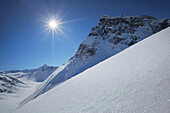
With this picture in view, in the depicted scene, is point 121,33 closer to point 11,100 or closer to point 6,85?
point 11,100

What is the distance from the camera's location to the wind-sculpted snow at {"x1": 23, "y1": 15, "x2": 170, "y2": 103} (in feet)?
69.7

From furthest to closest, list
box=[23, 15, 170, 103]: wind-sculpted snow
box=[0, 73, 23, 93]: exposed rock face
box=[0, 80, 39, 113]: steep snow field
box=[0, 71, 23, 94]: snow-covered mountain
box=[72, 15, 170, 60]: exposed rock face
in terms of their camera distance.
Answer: box=[0, 71, 23, 94]: snow-covered mountain, box=[0, 73, 23, 93]: exposed rock face, box=[72, 15, 170, 60]: exposed rock face, box=[0, 80, 39, 113]: steep snow field, box=[23, 15, 170, 103]: wind-sculpted snow

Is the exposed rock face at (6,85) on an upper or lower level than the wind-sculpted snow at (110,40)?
upper

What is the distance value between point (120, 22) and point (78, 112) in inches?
1473

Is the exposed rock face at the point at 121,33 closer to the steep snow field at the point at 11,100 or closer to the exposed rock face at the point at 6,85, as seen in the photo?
the steep snow field at the point at 11,100

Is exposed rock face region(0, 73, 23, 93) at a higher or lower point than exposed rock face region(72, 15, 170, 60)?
higher

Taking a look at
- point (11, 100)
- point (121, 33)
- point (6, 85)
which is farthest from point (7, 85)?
point (121, 33)

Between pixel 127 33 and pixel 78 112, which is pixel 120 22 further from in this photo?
pixel 78 112

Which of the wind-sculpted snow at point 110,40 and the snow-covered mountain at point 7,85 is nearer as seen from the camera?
the wind-sculpted snow at point 110,40

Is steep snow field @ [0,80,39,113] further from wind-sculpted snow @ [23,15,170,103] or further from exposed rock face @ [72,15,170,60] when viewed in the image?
exposed rock face @ [72,15,170,60]

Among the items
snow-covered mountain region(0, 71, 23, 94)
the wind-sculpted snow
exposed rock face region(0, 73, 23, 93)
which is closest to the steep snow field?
snow-covered mountain region(0, 71, 23, 94)

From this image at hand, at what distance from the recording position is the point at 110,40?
2623 centimetres

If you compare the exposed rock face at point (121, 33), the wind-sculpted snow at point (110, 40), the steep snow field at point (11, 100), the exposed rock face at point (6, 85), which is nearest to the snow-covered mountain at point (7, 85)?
the exposed rock face at point (6, 85)

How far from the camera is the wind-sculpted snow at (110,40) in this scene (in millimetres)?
21250
